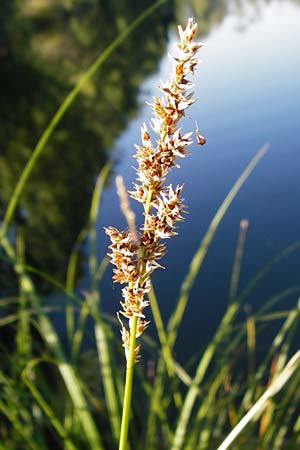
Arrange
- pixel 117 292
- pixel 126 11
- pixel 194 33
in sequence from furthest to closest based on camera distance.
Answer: pixel 126 11 < pixel 117 292 < pixel 194 33

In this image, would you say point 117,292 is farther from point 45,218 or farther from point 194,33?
point 194,33

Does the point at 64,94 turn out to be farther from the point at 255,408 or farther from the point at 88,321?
the point at 255,408

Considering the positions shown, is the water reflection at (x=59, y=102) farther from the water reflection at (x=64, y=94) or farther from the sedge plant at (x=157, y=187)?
the sedge plant at (x=157, y=187)

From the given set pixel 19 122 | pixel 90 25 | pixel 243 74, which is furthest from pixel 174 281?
pixel 90 25

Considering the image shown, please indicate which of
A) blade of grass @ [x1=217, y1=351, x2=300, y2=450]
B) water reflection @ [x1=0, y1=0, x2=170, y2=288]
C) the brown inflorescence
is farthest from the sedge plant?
water reflection @ [x1=0, y1=0, x2=170, y2=288]

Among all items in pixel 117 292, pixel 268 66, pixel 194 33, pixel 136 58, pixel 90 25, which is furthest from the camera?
pixel 90 25

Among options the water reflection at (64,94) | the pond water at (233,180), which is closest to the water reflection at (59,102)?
the water reflection at (64,94)
